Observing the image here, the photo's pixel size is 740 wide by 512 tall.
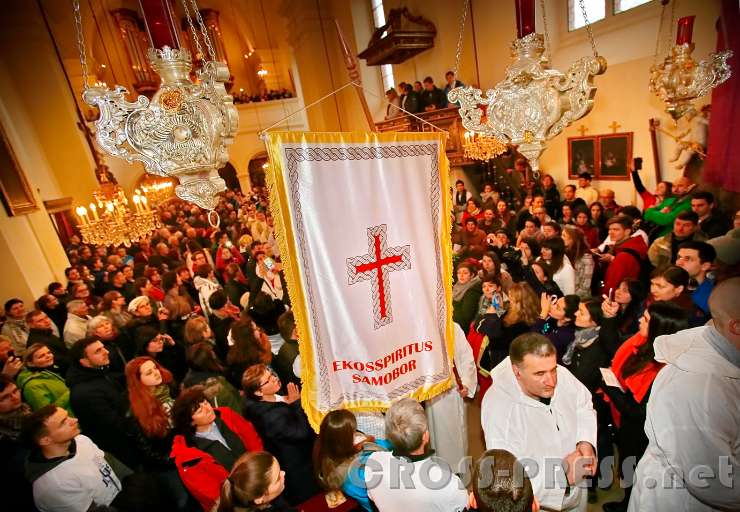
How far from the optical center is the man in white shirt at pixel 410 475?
1849 mm

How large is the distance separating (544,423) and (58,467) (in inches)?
118

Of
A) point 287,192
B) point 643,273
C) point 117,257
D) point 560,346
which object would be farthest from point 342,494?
point 117,257

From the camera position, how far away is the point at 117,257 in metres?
7.60

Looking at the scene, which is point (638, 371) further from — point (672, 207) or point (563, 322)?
point (672, 207)

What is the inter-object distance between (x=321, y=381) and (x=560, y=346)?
2122mm

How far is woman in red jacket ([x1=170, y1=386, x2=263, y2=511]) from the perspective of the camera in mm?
2350

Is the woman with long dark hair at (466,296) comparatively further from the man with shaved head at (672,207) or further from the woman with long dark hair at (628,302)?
the man with shaved head at (672,207)

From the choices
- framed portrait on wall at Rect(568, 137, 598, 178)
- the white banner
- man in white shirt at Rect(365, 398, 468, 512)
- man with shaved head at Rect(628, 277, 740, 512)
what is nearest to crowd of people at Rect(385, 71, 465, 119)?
framed portrait on wall at Rect(568, 137, 598, 178)

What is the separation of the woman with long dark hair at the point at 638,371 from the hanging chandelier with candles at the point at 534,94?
4.08ft

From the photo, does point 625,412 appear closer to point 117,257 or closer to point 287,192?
point 287,192

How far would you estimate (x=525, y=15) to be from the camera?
2174mm

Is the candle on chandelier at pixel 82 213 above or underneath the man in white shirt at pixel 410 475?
above

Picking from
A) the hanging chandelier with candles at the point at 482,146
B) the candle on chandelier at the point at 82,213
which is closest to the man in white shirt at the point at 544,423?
the candle on chandelier at the point at 82,213

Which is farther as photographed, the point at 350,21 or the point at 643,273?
the point at 350,21
